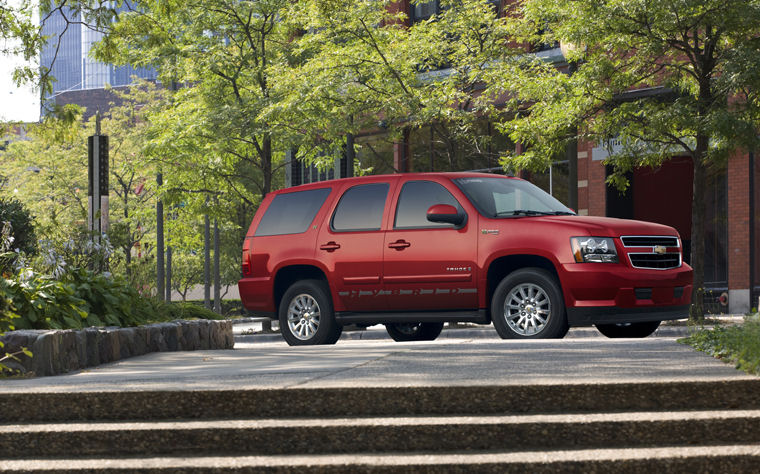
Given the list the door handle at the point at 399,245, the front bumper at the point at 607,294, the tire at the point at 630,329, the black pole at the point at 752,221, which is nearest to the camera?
the front bumper at the point at 607,294

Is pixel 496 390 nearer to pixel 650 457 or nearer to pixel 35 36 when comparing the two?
pixel 650 457

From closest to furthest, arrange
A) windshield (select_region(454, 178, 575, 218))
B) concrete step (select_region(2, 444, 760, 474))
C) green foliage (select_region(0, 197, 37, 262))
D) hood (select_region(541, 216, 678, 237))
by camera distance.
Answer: concrete step (select_region(2, 444, 760, 474)) → hood (select_region(541, 216, 678, 237)) → windshield (select_region(454, 178, 575, 218)) → green foliage (select_region(0, 197, 37, 262))

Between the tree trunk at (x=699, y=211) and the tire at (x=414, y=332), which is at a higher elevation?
the tree trunk at (x=699, y=211)

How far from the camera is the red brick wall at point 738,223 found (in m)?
25.5

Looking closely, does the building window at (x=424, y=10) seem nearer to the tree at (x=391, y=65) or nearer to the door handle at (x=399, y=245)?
the tree at (x=391, y=65)

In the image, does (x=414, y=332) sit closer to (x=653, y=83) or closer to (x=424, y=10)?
(x=653, y=83)

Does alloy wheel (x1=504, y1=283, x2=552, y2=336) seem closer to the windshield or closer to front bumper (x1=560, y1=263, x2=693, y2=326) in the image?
front bumper (x1=560, y1=263, x2=693, y2=326)

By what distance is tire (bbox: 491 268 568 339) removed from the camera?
37.5 feet

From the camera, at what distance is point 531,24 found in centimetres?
2333

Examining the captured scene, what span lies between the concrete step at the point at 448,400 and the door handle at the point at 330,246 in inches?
260

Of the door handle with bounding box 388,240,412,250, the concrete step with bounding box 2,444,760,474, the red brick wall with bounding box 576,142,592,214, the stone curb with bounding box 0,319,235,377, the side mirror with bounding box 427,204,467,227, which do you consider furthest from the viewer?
the red brick wall with bounding box 576,142,592,214

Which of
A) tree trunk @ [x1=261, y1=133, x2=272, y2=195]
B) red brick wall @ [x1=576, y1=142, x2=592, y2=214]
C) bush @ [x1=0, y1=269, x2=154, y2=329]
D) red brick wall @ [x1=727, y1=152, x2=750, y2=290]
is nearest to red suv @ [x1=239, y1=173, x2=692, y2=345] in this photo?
bush @ [x1=0, y1=269, x2=154, y2=329]

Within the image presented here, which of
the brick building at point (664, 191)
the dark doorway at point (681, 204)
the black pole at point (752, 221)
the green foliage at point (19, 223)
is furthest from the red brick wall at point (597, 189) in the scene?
the green foliage at point (19, 223)

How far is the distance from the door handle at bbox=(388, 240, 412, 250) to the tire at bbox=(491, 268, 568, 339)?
4.25 ft
